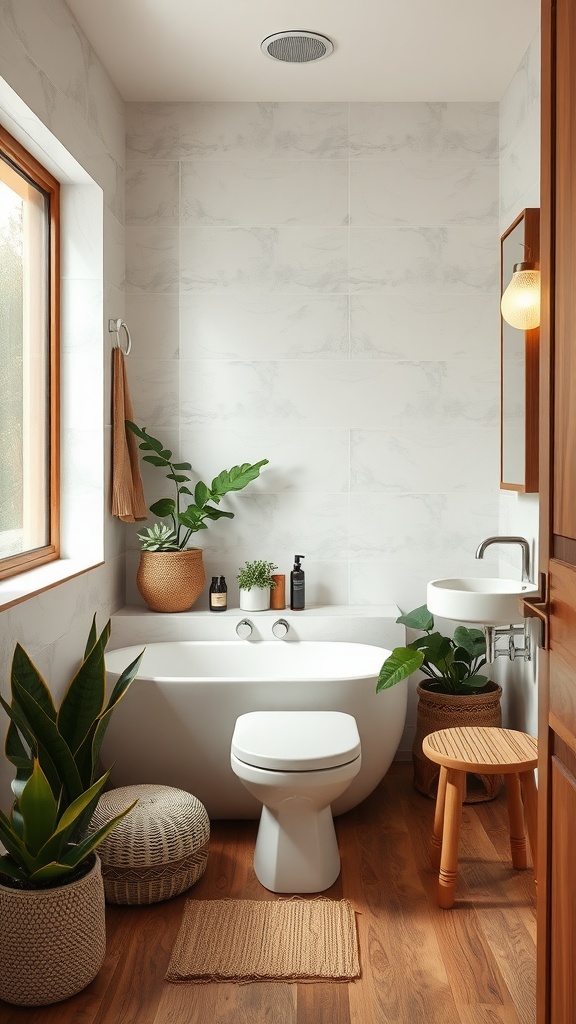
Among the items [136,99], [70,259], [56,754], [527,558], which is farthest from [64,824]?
[136,99]

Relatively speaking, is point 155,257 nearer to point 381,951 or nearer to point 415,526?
point 415,526

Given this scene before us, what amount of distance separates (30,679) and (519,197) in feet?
8.26

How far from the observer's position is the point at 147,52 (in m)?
3.14

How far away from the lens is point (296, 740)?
2.52 m

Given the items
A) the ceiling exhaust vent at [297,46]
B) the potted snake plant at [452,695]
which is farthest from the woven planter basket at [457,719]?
the ceiling exhaust vent at [297,46]

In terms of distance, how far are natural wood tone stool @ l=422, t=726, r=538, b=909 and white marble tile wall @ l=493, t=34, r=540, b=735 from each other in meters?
0.47

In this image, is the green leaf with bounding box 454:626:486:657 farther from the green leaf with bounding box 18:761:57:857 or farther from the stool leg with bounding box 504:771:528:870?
the green leaf with bounding box 18:761:57:857

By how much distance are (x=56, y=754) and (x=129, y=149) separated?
263 cm

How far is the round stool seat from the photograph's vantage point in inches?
94.0

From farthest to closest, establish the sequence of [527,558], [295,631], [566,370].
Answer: [295,631] → [527,558] → [566,370]

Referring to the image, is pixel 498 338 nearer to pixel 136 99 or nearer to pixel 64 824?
pixel 136 99

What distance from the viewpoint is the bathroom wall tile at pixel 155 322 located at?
142 inches

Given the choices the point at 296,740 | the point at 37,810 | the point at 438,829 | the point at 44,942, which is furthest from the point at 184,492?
the point at 44,942

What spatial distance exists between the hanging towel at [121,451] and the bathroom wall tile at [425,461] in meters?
0.95
